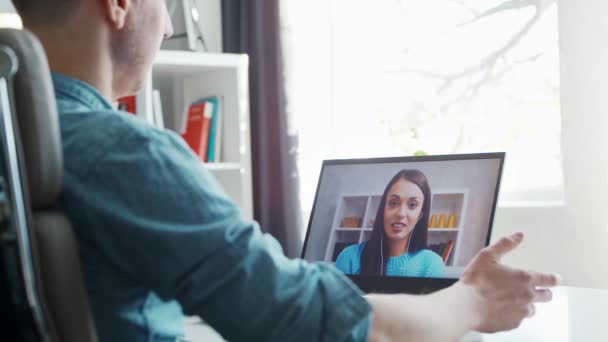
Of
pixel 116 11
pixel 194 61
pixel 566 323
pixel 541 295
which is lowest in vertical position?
pixel 566 323

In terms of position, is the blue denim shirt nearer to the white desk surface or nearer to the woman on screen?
the white desk surface

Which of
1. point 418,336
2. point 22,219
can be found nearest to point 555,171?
point 418,336

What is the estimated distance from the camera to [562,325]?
4.15ft

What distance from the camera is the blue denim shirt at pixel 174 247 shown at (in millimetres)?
724

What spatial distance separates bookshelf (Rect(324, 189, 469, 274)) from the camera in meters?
1.51

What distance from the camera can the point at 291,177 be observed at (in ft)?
9.23

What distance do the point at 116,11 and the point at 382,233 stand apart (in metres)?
0.83

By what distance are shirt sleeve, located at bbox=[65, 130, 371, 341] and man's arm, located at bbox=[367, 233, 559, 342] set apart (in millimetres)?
140

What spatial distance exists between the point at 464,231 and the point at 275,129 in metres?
1.44

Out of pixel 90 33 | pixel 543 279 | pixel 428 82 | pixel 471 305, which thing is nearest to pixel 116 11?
pixel 90 33

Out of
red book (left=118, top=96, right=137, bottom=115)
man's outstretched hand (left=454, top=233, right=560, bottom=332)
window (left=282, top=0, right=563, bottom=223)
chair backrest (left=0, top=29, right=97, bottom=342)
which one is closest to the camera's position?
chair backrest (left=0, top=29, right=97, bottom=342)

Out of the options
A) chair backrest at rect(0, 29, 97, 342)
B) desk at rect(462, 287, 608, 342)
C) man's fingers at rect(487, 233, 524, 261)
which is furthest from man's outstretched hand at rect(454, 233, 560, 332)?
chair backrest at rect(0, 29, 97, 342)

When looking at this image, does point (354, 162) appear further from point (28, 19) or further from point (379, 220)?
point (28, 19)

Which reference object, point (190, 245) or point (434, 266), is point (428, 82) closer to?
point (434, 266)
